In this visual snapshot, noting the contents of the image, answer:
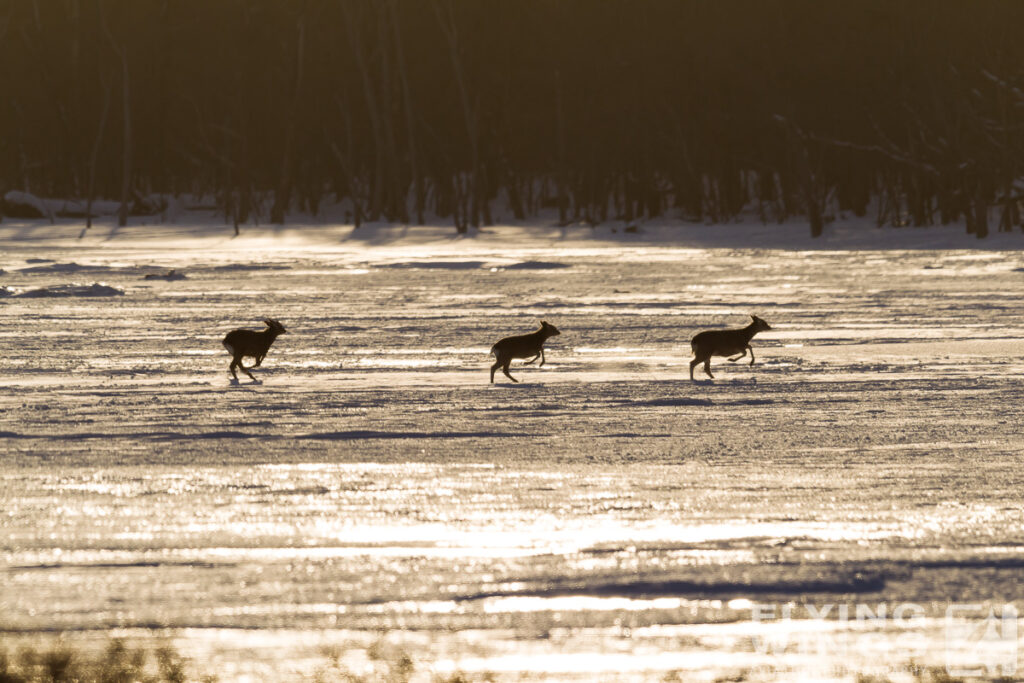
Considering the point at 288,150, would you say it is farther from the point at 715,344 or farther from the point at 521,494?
the point at 521,494

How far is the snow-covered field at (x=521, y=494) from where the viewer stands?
201 inches

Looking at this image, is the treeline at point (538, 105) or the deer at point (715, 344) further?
the treeline at point (538, 105)

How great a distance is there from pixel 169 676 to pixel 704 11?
181 feet

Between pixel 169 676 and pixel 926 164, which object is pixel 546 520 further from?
pixel 926 164

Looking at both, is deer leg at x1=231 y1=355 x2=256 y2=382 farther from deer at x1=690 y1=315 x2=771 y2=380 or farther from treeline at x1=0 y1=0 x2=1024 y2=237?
treeline at x1=0 y1=0 x2=1024 y2=237

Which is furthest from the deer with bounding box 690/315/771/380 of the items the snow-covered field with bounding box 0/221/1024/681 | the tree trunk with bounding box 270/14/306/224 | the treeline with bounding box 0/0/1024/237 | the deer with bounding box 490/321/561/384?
the tree trunk with bounding box 270/14/306/224

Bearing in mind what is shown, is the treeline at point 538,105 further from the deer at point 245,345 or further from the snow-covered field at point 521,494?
the deer at point 245,345

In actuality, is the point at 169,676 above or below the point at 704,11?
below

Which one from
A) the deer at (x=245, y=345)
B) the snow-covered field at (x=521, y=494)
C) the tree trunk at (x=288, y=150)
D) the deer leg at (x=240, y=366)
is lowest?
the snow-covered field at (x=521, y=494)

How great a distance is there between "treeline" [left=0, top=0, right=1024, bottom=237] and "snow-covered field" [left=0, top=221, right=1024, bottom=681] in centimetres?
2746

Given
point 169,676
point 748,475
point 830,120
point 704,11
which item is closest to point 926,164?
point 830,120

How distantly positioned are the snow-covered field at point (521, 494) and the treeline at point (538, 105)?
2746 centimetres

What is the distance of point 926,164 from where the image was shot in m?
43.9

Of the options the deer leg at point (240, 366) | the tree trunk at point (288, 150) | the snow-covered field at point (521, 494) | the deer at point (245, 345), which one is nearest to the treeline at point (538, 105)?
the tree trunk at point (288, 150)
